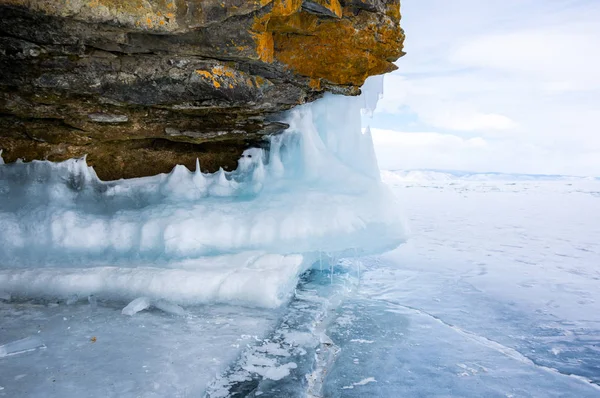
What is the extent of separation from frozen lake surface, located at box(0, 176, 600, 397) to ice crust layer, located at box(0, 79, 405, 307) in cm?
35

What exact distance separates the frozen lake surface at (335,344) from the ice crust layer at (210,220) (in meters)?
0.35

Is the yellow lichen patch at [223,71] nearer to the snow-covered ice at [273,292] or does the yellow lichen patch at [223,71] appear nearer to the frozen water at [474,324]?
the snow-covered ice at [273,292]

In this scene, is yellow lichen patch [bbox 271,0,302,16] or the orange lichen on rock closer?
yellow lichen patch [bbox 271,0,302,16]

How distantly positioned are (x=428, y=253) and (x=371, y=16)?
19.1ft

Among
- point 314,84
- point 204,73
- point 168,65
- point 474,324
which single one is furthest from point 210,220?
point 474,324

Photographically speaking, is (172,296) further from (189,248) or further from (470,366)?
(470,366)

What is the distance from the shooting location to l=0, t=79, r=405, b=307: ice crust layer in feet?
15.8

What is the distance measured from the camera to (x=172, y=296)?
4688 mm

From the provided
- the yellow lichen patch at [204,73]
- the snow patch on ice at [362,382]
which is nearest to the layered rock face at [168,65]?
the yellow lichen patch at [204,73]

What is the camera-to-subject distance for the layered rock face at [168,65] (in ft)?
12.2

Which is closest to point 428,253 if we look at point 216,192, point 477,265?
point 477,265

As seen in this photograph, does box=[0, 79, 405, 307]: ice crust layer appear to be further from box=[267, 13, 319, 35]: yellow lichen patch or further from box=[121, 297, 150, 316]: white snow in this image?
box=[267, 13, 319, 35]: yellow lichen patch

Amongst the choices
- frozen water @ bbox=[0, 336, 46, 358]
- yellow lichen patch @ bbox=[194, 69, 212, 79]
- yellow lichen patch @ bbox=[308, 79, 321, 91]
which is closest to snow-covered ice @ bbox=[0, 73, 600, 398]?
frozen water @ bbox=[0, 336, 46, 358]

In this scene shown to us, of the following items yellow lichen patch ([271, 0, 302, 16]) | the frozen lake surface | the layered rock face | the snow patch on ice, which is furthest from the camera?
yellow lichen patch ([271, 0, 302, 16])
